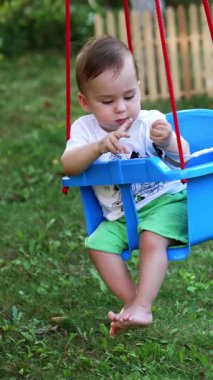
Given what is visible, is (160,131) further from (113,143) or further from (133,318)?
(133,318)

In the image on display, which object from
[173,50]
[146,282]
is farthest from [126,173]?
[173,50]

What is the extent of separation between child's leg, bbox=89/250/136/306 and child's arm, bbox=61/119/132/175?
1.18 feet

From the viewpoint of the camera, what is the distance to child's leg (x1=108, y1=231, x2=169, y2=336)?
313 centimetres

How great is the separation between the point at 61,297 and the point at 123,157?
1.28 metres

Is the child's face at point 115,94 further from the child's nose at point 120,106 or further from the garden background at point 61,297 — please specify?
the garden background at point 61,297

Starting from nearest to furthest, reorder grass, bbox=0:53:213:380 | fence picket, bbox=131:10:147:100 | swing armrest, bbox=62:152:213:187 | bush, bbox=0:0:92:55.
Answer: swing armrest, bbox=62:152:213:187 → grass, bbox=0:53:213:380 → fence picket, bbox=131:10:147:100 → bush, bbox=0:0:92:55

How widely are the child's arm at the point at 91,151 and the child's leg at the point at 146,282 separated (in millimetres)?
359

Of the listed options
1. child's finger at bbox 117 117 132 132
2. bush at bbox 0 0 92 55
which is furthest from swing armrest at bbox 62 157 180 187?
bush at bbox 0 0 92 55

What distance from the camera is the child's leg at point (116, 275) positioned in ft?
10.7

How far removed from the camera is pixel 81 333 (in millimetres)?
4020

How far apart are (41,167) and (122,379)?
354cm

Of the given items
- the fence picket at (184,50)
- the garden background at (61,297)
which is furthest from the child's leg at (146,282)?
the fence picket at (184,50)

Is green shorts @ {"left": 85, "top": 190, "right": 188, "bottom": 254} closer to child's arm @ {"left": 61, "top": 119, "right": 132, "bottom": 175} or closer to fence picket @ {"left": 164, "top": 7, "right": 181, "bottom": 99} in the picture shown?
child's arm @ {"left": 61, "top": 119, "right": 132, "bottom": 175}

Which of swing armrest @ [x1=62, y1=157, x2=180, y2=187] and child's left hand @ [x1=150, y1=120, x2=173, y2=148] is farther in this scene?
child's left hand @ [x1=150, y1=120, x2=173, y2=148]
